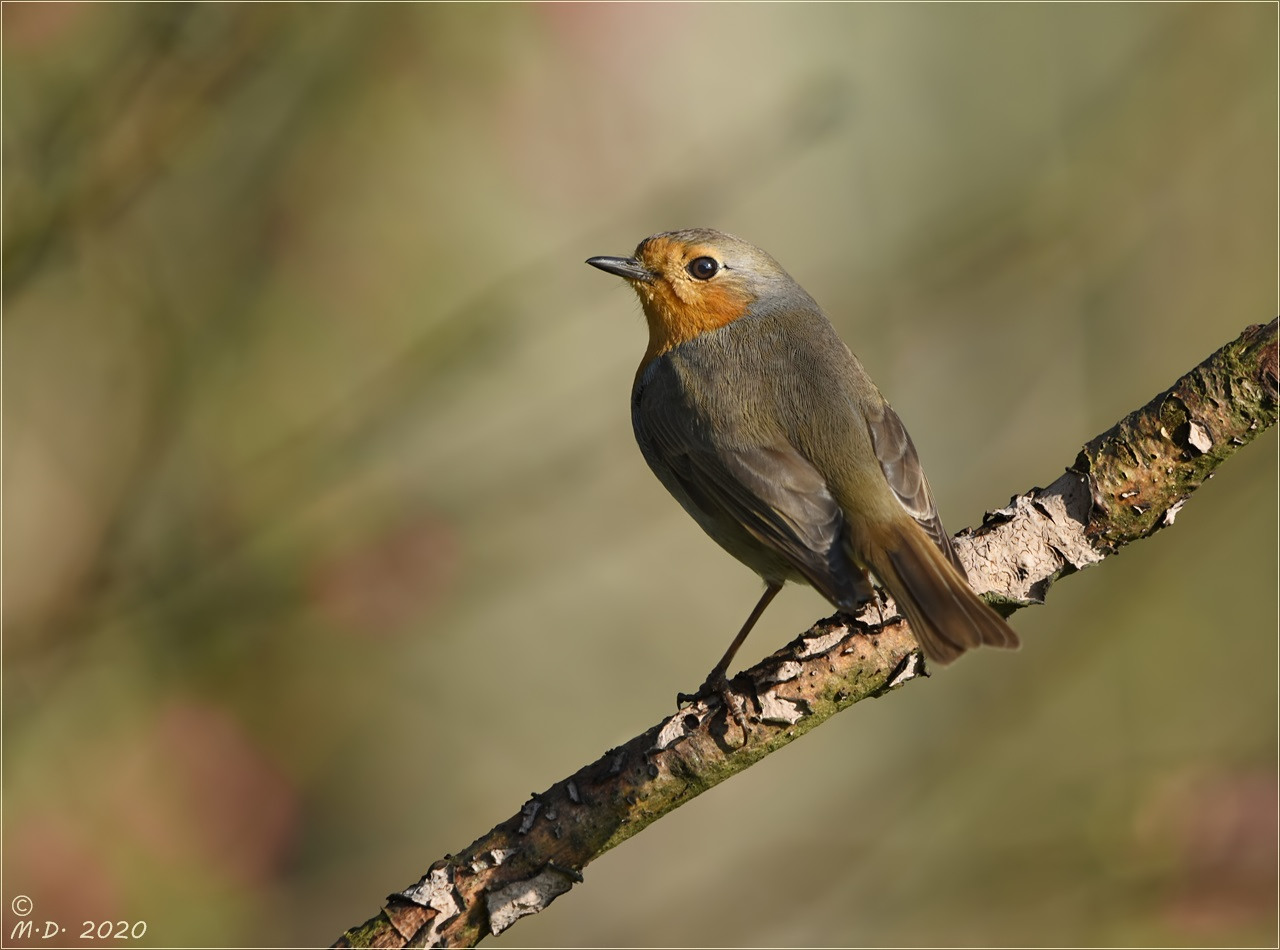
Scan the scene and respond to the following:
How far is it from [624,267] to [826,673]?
183 cm

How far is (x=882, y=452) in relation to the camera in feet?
10.6

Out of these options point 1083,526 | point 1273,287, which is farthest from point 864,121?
point 1083,526

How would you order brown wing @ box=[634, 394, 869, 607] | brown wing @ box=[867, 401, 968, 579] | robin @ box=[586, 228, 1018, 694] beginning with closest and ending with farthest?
robin @ box=[586, 228, 1018, 694]
brown wing @ box=[634, 394, 869, 607]
brown wing @ box=[867, 401, 968, 579]

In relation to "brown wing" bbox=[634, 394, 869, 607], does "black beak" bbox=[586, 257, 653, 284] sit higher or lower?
higher

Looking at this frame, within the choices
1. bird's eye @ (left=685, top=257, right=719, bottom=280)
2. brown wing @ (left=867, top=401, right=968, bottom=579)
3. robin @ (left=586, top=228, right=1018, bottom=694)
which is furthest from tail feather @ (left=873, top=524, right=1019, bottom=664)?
bird's eye @ (left=685, top=257, right=719, bottom=280)

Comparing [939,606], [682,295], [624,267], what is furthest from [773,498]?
[624,267]

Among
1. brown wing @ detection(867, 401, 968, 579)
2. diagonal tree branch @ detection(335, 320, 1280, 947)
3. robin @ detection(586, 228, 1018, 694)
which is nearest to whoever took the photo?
diagonal tree branch @ detection(335, 320, 1280, 947)

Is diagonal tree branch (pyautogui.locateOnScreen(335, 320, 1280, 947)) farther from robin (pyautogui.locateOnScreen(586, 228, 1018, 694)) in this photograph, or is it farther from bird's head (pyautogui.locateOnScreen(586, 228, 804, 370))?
bird's head (pyautogui.locateOnScreen(586, 228, 804, 370))

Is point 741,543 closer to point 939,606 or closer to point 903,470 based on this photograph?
point 903,470

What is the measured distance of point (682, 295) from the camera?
3900mm

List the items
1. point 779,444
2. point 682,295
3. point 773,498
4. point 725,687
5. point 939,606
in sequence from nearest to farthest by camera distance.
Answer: point 725,687 → point 939,606 → point 773,498 → point 779,444 → point 682,295

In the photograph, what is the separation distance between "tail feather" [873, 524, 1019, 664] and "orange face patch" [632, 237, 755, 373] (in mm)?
1329

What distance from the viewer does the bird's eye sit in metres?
3.92

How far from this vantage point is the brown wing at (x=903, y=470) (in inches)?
118
